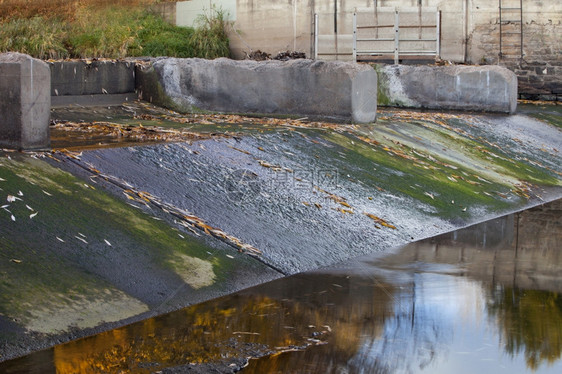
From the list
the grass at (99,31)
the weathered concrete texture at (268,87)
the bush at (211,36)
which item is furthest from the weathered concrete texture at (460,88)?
the bush at (211,36)

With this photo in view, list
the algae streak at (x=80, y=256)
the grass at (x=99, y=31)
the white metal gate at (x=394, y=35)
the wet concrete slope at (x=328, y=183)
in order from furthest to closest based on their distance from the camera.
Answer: the white metal gate at (x=394, y=35) < the grass at (x=99, y=31) < the wet concrete slope at (x=328, y=183) < the algae streak at (x=80, y=256)

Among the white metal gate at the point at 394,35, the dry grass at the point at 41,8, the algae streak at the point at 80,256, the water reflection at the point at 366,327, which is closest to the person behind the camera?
the water reflection at the point at 366,327

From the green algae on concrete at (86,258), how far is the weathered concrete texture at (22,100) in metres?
0.26

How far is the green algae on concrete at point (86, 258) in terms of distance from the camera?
4.95m

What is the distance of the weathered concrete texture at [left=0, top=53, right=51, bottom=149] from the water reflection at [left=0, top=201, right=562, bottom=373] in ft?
8.29

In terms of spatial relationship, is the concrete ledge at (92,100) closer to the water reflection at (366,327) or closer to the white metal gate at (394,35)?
the water reflection at (366,327)

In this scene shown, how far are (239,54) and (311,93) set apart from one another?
1491 cm

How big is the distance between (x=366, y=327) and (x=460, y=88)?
37.7ft

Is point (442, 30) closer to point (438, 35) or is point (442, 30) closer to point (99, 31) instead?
point (438, 35)

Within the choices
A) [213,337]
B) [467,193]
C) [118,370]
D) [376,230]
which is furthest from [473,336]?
[467,193]

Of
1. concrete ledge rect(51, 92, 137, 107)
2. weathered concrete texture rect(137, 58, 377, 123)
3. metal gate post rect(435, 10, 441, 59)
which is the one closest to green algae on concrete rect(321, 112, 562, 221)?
weathered concrete texture rect(137, 58, 377, 123)

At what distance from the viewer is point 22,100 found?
6898 millimetres

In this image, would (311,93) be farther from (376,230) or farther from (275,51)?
(275,51)

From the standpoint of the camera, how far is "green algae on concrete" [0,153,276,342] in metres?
4.95
